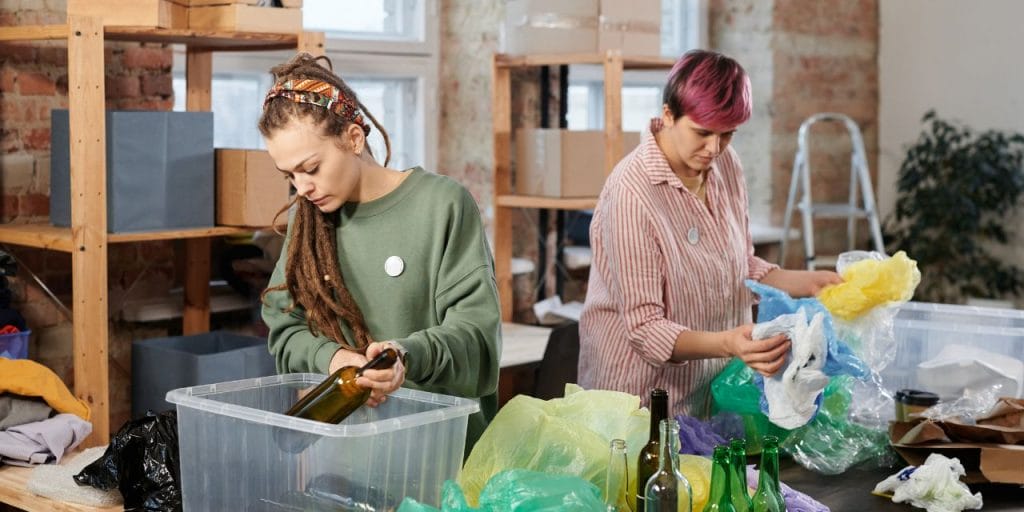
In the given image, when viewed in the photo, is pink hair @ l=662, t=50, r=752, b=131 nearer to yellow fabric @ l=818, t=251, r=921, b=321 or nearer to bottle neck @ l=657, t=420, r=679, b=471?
yellow fabric @ l=818, t=251, r=921, b=321

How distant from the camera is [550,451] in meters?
1.85

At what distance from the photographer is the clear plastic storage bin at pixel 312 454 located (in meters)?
1.63

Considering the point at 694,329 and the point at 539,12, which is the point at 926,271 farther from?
the point at 694,329

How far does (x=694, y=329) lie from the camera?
2.62 meters

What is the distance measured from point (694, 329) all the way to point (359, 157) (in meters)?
0.88

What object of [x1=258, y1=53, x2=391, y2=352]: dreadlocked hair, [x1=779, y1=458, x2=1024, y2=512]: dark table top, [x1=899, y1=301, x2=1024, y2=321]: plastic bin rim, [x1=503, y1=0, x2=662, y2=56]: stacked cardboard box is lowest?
[x1=779, y1=458, x2=1024, y2=512]: dark table top

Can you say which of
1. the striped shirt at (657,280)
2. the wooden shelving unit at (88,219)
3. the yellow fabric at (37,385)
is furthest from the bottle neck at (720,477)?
the wooden shelving unit at (88,219)

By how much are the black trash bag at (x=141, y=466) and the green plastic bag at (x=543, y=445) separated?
2.22ft

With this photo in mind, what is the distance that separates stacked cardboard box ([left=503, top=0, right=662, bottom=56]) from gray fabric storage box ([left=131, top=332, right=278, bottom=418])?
4.50ft

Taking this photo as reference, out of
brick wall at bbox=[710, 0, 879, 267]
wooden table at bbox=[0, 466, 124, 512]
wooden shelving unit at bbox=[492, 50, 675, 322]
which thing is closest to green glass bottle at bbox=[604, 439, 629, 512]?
Result: wooden table at bbox=[0, 466, 124, 512]

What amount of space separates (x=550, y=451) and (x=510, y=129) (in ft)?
8.80

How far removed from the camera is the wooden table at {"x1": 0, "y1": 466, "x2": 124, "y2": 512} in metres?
2.36

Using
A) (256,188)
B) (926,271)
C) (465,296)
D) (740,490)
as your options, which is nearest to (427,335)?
(465,296)

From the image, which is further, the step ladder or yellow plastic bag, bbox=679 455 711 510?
the step ladder
